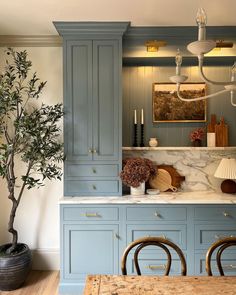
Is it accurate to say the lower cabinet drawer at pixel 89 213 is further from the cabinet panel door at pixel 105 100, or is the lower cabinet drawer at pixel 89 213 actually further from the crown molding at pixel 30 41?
the crown molding at pixel 30 41

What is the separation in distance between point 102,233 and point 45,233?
0.96 meters

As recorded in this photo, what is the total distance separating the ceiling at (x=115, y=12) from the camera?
2232 millimetres

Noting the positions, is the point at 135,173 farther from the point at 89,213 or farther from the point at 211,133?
the point at 211,133

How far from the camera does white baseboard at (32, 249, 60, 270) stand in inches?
123

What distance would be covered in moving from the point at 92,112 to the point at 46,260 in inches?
75.3

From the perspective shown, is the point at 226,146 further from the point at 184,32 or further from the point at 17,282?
the point at 17,282

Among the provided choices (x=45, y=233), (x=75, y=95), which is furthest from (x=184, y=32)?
(x=45, y=233)

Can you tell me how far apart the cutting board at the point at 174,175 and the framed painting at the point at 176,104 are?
577 mm

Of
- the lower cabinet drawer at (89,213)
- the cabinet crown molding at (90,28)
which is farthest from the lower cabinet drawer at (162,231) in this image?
the cabinet crown molding at (90,28)

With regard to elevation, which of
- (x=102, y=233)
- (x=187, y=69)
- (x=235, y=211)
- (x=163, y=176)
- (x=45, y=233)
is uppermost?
(x=187, y=69)

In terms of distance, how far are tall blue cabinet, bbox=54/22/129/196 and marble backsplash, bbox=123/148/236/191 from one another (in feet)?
1.65

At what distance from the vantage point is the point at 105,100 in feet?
8.87

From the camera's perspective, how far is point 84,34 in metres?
2.66

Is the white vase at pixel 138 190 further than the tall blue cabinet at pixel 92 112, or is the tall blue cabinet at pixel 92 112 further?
the white vase at pixel 138 190
